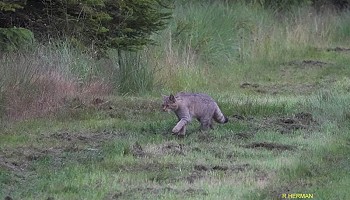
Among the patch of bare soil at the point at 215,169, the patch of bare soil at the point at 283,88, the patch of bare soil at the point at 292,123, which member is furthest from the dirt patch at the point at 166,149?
the patch of bare soil at the point at 283,88

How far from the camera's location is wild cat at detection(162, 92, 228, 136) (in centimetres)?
1066

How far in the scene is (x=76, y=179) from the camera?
27.1ft

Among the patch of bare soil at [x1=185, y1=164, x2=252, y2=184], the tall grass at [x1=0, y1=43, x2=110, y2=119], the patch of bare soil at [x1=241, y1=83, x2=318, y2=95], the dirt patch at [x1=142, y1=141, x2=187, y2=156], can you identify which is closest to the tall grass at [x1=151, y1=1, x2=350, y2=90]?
the patch of bare soil at [x1=241, y1=83, x2=318, y2=95]

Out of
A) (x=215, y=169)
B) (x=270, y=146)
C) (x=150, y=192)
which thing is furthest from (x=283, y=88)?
(x=150, y=192)

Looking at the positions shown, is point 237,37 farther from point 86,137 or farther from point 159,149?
point 159,149

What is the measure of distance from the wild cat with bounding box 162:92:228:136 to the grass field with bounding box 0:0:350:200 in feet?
0.55

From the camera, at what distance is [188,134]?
10922 mm

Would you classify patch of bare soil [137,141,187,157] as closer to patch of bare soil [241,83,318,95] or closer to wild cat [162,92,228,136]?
wild cat [162,92,228,136]

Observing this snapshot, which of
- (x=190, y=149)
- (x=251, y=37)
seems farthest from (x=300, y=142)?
(x=251, y=37)

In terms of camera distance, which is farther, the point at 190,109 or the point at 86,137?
the point at 190,109

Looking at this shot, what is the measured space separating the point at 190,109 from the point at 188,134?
0.32m

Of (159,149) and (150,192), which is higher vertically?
(150,192)

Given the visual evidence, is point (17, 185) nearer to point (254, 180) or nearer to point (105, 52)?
point (254, 180)

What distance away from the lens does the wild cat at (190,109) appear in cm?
1066
